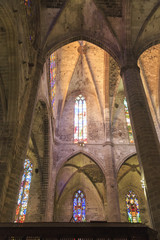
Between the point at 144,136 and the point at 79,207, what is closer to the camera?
the point at 144,136

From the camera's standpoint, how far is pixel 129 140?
46.6 feet

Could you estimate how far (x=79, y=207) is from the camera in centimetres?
1475

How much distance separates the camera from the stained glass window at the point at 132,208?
13.8 m

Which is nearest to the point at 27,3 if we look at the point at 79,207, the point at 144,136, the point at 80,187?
the point at 144,136

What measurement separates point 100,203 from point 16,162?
36.8 ft

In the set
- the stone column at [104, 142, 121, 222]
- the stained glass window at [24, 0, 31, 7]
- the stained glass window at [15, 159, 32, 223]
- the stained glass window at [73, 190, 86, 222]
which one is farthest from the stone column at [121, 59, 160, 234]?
the stained glass window at [73, 190, 86, 222]

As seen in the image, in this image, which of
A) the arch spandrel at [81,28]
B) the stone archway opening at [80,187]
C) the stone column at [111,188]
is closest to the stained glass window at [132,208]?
the stone archway opening at [80,187]

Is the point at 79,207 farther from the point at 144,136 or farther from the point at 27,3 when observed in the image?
the point at 27,3

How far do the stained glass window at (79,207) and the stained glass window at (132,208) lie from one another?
323 centimetres

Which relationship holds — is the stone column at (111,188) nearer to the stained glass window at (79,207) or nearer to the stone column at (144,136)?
the stained glass window at (79,207)

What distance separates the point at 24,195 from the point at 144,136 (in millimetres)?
8938

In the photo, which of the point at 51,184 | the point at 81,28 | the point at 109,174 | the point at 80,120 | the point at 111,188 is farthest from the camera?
the point at 80,120

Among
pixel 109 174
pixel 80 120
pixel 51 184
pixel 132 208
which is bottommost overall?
pixel 132 208

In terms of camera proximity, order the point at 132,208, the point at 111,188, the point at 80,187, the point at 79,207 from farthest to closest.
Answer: the point at 80,187 → the point at 79,207 → the point at 132,208 → the point at 111,188
